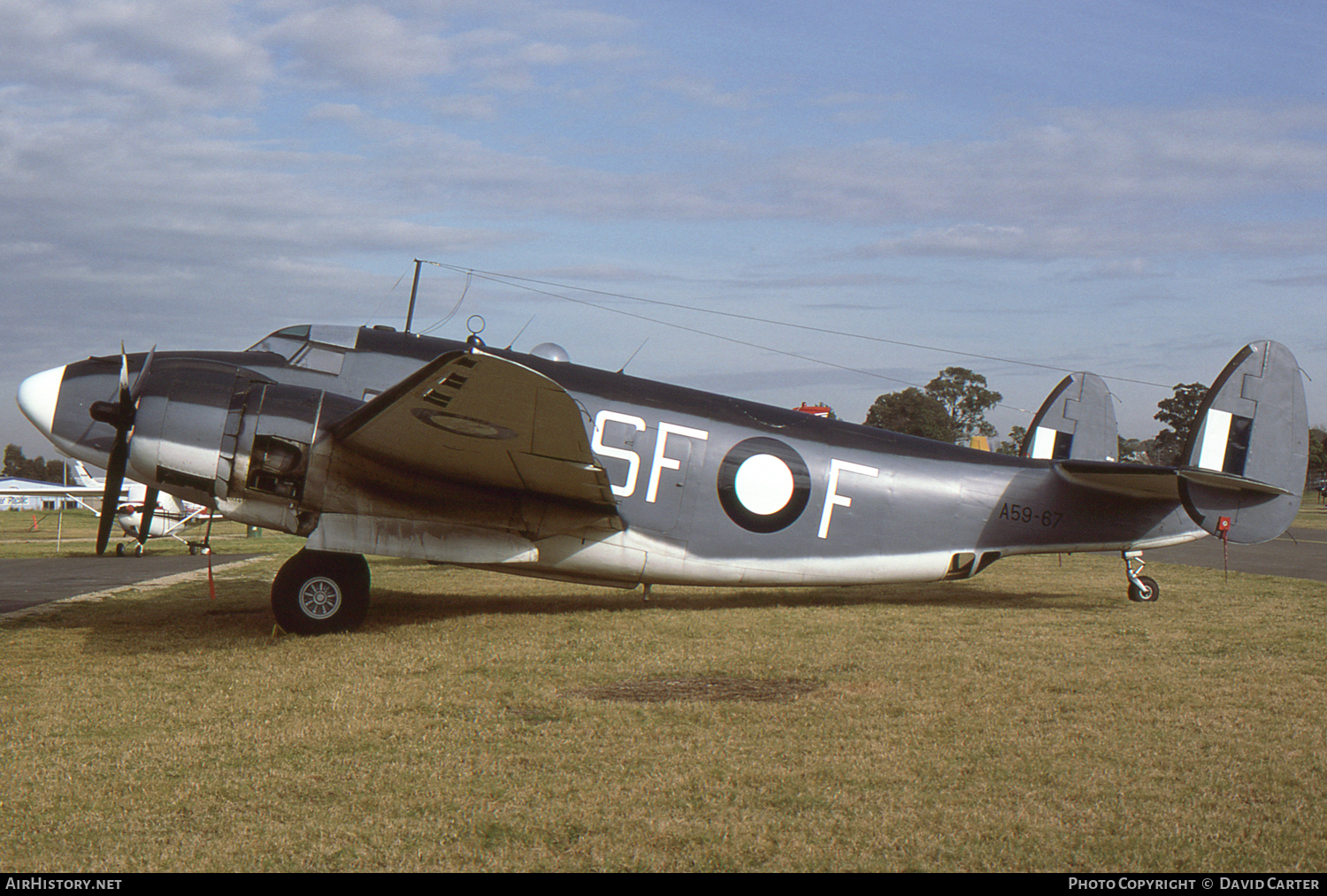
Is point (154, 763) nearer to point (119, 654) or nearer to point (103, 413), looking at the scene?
point (119, 654)

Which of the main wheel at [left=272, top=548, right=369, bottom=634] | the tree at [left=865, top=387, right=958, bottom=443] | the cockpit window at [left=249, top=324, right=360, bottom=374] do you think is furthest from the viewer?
the tree at [left=865, top=387, right=958, bottom=443]

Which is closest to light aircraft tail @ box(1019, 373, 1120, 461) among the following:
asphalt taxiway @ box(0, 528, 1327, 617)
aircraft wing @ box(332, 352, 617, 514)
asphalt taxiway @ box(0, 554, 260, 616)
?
asphalt taxiway @ box(0, 528, 1327, 617)

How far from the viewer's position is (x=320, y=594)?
31.8ft

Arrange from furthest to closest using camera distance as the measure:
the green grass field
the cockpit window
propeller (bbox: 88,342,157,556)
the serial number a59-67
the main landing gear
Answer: the main landing gear, the serial number a59-67, the cockpit window, propeller (bbox: 88,342,157,556), the green grass field

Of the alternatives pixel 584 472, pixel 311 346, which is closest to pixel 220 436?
pixel 311 346

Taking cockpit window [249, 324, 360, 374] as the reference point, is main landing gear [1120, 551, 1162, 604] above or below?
below

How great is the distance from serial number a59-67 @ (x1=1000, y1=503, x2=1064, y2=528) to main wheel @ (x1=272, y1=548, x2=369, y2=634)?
7608 millimetres

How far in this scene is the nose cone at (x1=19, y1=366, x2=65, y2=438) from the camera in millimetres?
9414

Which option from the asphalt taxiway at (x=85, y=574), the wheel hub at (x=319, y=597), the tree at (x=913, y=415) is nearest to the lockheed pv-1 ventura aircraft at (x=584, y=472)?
the wheel hub at (x=319, y=597)

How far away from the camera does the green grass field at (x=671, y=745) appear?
158 inches

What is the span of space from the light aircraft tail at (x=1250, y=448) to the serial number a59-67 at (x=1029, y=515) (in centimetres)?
147

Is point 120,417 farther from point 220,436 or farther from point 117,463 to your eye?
point 220,436

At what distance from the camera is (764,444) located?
11023mm

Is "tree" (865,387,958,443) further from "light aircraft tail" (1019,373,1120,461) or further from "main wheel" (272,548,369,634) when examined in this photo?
"main wheel" (272,548,369,634)
